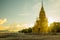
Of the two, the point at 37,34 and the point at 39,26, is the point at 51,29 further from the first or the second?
the point at 37,34

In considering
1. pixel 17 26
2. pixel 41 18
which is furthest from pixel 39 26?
pixel 17 26

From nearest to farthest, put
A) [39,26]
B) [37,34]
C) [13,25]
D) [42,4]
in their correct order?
[13,25] → [42,4] → [39,26] → [37,34]

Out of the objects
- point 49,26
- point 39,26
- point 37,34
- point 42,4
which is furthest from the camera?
point 37,34

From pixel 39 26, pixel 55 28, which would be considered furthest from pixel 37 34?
pixel 55 28

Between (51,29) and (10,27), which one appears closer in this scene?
(10,27)

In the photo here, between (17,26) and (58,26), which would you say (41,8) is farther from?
(58,26)

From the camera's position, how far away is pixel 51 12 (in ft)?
41.6

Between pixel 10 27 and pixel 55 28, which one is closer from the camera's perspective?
pixel 10 27

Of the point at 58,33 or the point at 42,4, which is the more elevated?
the point at 42,4

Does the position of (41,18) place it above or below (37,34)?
above

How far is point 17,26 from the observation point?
508 inches

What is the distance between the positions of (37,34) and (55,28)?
249 cm

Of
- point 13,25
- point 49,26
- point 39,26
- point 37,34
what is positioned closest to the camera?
point 13,25

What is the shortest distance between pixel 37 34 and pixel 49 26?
3165 mm
